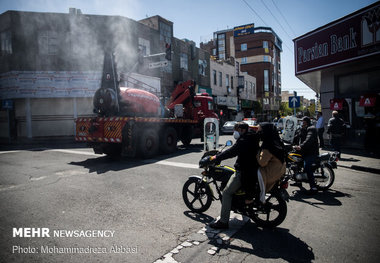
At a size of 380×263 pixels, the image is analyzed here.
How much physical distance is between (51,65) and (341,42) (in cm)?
2018

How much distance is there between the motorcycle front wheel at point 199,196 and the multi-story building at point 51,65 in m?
15.8

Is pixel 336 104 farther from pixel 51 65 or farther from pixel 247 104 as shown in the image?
pixel 247 104

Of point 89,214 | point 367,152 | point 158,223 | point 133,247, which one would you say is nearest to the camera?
point 133,247

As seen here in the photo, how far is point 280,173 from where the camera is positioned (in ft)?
11.9

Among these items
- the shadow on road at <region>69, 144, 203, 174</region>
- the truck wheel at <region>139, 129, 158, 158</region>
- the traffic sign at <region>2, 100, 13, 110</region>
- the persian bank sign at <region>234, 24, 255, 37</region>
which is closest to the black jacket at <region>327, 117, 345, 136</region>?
the shadow on road at <region>69, 144, 203, 174</region>

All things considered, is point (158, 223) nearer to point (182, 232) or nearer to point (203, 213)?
point (182, 232)

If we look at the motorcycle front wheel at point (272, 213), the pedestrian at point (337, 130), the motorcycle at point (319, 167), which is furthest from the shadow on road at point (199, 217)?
the pedestrian at point (337, 130)

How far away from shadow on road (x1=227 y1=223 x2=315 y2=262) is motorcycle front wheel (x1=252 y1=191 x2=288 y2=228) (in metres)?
0.11

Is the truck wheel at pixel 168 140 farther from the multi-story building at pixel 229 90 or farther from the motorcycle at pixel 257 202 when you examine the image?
the multi-story building at pixel 229 90

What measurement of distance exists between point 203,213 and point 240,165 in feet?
4.37

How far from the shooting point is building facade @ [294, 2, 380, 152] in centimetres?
1011

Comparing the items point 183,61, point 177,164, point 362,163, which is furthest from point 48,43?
point 362,163

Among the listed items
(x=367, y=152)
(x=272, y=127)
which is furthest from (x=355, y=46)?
(x=272, y=127)

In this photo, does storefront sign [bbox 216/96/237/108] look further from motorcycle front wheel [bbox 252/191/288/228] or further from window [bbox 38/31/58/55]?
motorcycle front wheel [bbox 252/191/288/228]
